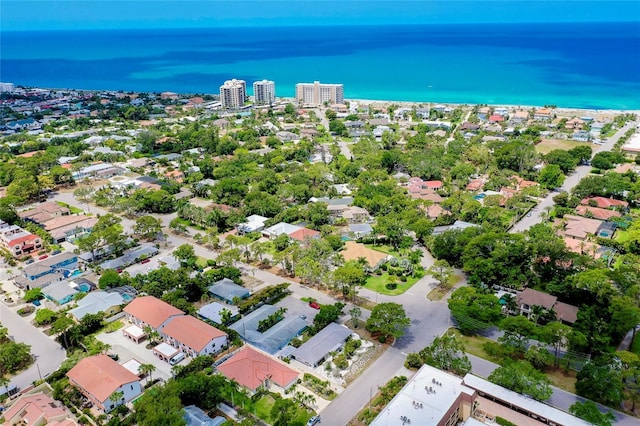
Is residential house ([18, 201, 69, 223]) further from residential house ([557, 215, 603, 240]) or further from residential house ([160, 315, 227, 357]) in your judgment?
residential house ([557, 215, 603, 240])

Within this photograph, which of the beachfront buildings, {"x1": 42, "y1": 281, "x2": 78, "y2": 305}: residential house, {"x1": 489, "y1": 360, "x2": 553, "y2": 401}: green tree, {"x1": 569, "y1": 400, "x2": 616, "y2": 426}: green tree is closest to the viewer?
{"x1": 569, "y1": 400, "x2": 616, "y2": 426}: green tree

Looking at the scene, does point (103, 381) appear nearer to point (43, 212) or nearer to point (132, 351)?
point (132, 351)

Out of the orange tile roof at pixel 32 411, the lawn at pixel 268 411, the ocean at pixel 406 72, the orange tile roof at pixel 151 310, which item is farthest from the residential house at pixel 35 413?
the ocean at pixel 406 72

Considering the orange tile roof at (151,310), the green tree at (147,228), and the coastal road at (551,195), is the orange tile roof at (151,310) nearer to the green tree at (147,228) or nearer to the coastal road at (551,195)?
the green tree at (147,228)

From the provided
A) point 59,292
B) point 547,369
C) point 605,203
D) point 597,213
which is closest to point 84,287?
point 59,292

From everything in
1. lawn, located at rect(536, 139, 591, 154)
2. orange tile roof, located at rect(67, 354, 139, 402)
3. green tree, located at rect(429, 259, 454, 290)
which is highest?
lawn, located at rect(536, 139, 591, 154)

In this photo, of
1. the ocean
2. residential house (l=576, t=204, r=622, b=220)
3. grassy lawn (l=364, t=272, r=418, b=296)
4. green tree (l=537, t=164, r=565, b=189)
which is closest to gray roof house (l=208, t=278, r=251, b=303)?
grassy lawn (l=364, t=272, r=418, b=296)
